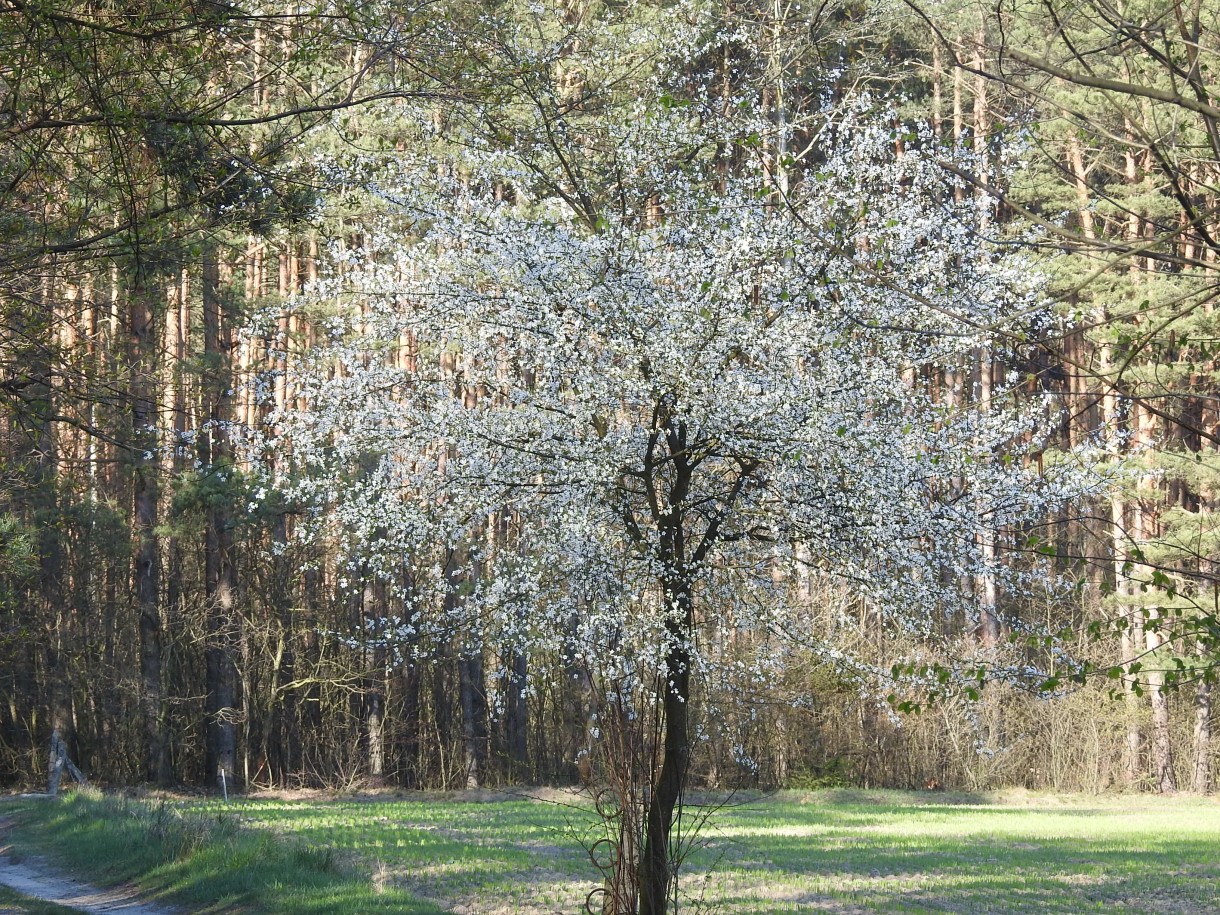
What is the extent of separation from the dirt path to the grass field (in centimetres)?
27

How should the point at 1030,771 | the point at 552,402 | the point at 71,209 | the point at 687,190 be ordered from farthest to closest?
1. the point at 1030,771
2. the point at 687,190
3. the point at 552,402
4. the point at 71,209

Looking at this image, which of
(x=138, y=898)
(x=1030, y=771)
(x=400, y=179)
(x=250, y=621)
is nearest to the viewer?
(x=138, y=898)

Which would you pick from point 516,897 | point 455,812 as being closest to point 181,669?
point 455,812

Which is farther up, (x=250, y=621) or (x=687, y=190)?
(x=687, y=190)

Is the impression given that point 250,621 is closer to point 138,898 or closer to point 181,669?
point 181,669

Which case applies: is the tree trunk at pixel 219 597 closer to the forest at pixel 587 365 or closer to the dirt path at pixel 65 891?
the forest at pixel 587 365

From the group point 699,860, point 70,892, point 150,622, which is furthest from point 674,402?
point 150,622

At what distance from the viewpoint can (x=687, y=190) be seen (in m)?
12.0

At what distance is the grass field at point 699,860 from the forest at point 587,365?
4.21 feet

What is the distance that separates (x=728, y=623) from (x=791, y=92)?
1544cm

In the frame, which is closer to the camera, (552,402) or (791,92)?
(552,402)

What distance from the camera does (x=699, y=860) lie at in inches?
495

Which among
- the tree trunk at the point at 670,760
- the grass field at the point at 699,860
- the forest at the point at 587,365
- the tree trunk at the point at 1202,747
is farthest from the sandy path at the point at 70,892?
the tree trunk at the point at 1202,747

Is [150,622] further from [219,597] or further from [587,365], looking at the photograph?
[587,365]
